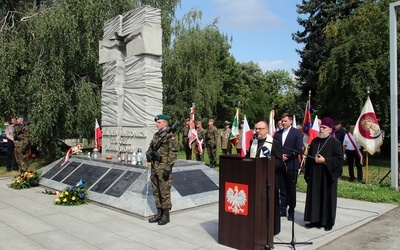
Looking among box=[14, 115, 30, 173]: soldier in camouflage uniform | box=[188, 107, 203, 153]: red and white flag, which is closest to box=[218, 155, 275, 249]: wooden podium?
box=[188, 107, 203, 153]: red and white flag

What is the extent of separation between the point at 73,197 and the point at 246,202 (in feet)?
15.2

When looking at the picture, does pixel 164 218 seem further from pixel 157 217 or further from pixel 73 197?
pixel 73 197

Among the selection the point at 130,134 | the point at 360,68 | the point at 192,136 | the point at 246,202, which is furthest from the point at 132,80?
the point at 360,68

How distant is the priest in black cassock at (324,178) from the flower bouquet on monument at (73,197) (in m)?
4.76

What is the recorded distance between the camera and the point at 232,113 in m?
53.2

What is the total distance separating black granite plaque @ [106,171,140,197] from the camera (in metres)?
7.77

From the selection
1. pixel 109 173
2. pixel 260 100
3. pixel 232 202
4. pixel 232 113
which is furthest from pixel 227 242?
pixel 260 100

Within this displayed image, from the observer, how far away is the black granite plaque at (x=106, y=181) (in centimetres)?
827

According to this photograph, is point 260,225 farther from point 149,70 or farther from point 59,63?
point 59,63


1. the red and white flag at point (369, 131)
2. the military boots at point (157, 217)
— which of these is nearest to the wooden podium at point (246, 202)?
the military boots at point (157, 217)

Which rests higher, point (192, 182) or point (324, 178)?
point (324, 178)

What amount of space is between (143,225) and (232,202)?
2.05m

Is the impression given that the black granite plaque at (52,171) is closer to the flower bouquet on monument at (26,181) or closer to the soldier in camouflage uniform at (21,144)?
the flower bouquet on monument at (26,181)

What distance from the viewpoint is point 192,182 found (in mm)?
8219
